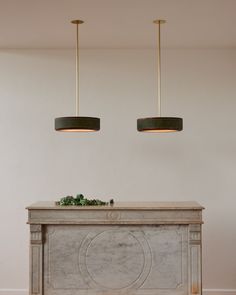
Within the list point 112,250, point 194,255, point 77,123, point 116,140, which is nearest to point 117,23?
point 77,123

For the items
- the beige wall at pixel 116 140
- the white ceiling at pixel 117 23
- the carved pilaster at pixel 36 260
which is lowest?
the carved pilaster at pixel 36 260

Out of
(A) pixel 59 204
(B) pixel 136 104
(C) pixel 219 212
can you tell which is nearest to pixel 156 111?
(B) pixel 136 104

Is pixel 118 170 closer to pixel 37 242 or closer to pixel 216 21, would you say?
pixel 37 242

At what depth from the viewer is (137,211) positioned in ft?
18.4

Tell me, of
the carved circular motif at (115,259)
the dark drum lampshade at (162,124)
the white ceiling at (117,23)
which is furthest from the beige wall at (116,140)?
the dark drum lampshade at (162,124)

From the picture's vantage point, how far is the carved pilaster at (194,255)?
5586 mm

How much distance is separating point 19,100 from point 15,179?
3.18ft

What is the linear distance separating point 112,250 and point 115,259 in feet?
0.30

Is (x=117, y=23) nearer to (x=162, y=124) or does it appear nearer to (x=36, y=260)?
(x=162, y=124)

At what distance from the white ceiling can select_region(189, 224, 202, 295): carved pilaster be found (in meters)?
2.05

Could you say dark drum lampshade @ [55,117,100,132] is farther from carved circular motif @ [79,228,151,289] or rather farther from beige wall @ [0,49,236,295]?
beige wall @ [0,49,236,295]

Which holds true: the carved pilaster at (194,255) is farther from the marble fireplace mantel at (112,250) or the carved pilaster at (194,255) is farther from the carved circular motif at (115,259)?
the carved circular motif at (115,259)

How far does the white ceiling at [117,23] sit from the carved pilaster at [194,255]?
2.05 meters

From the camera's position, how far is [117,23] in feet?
19.1
